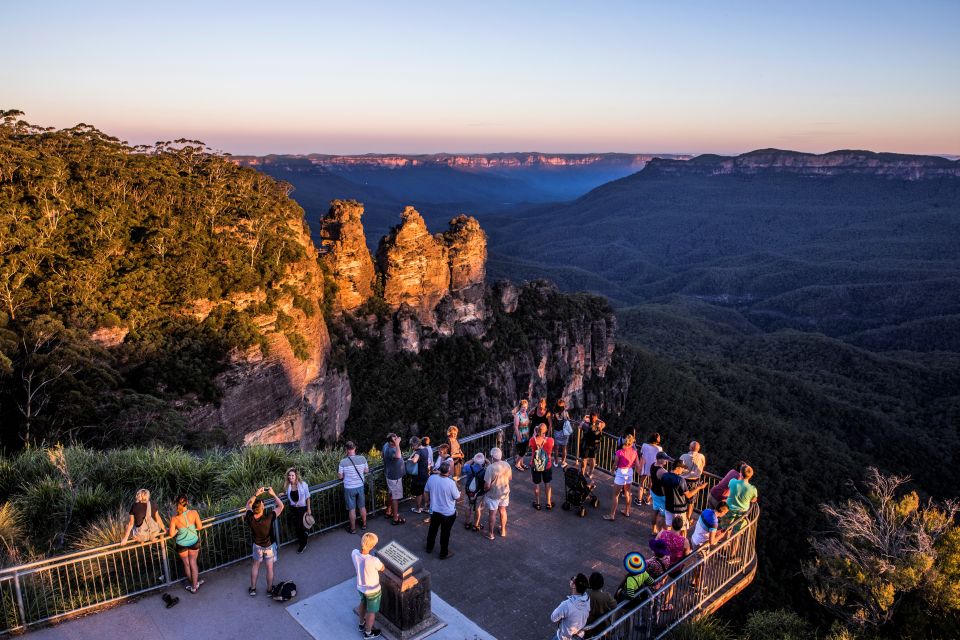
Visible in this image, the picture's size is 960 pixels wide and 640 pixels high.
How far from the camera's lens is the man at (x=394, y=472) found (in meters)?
14.7

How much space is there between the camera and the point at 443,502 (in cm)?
1315

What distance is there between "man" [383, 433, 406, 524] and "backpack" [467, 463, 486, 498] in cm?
168

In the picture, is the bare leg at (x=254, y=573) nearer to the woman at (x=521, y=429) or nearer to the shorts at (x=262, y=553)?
the shorts at (x=262, y=553)

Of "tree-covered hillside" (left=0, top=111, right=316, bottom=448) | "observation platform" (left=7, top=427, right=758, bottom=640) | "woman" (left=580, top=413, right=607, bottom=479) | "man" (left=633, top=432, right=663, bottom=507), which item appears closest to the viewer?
"observation platform" (left=7, top=427, right=758, bottom=640)

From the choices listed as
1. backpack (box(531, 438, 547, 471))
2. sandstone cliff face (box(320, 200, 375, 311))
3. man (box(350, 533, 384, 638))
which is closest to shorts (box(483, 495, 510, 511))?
backpack (box(531, 438, 547, 471))

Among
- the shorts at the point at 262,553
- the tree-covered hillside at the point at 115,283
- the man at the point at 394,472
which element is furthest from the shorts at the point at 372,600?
the tree-covered hillside at the point at 115,283

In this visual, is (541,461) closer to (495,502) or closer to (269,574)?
(495,502)

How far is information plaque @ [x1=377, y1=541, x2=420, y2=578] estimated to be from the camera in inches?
426

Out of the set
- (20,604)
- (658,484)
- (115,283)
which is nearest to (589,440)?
(658,484)

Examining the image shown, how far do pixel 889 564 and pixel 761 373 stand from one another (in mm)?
77764

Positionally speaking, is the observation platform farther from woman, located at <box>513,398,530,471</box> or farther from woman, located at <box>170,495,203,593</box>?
woman, located at <box>513,398,530,471</box>

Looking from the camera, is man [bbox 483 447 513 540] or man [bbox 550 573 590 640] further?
man [bbox 483 447 513 540]

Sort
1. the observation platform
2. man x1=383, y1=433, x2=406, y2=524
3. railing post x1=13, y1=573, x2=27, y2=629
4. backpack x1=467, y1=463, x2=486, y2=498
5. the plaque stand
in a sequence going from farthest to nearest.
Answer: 1. man x1=383, y1=433, x2=406, y2=524
2. backpack x1=467, y1=463, x2=486, y2=498
3. the observation platform
4. the plaque stand
5. railing post x1=13, y1=573, x2=27, y2=629

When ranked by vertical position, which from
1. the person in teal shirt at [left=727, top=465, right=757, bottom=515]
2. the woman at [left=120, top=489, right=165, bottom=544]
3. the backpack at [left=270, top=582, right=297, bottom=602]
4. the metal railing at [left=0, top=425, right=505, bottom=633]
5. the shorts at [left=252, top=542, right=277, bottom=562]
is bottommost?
the backpack at [left=270, top=582, right=297, bottom=602]
